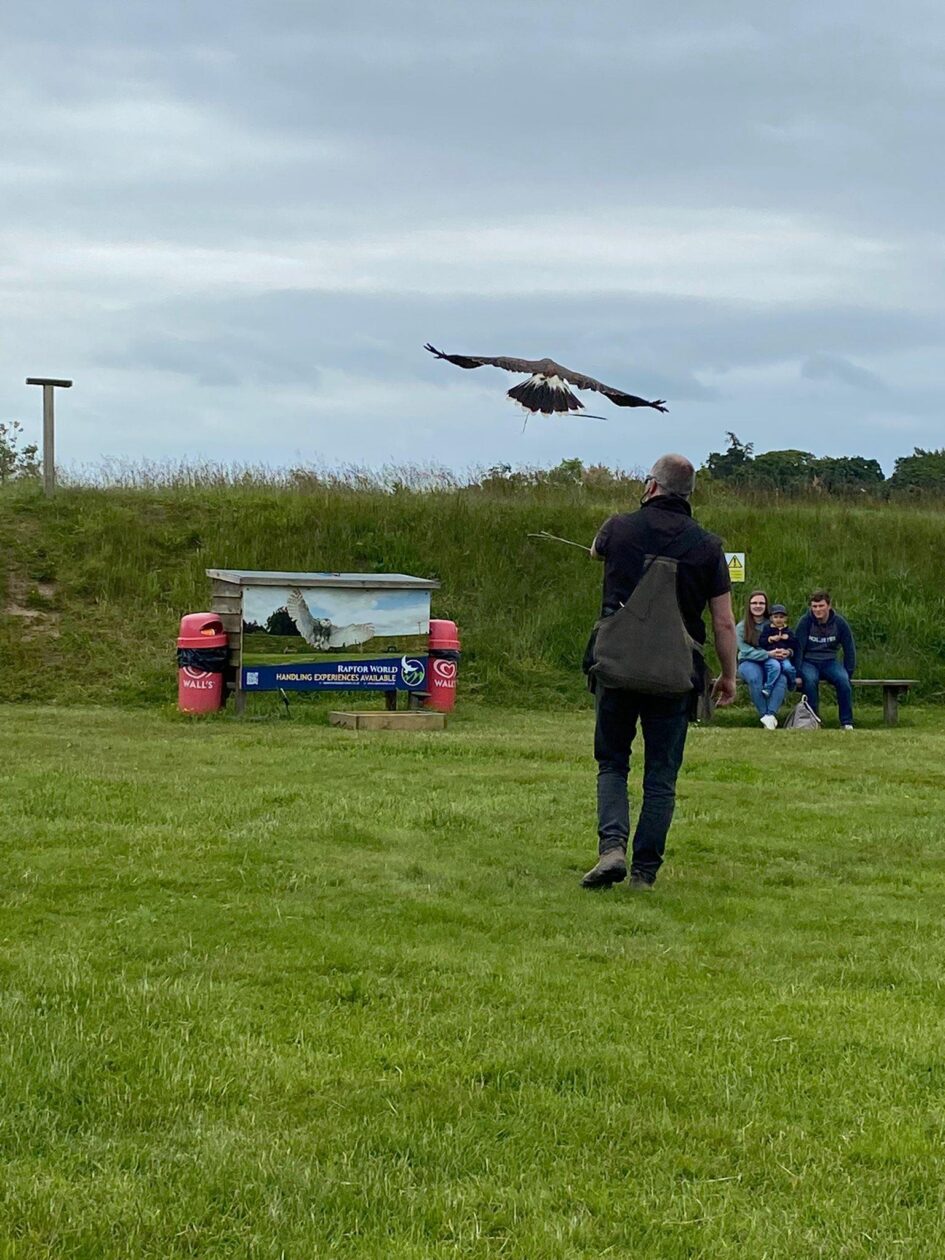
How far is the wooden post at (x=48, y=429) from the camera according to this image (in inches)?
808

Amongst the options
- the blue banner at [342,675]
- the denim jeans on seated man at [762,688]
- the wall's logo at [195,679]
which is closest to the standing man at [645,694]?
the blue banner at [342,675]

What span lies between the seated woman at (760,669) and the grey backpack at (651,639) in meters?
9.80

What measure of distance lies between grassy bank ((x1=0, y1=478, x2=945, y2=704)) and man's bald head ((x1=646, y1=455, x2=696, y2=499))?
37.7 feet

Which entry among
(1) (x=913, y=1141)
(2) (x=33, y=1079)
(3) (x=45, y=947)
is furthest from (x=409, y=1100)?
(3) (x=45, y=947)

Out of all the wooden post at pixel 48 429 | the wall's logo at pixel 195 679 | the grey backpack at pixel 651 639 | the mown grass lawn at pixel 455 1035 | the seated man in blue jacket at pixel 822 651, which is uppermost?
the wooden post at pixel 48 429

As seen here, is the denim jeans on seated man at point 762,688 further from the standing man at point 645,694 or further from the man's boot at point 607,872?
the man's boot at point 607,872

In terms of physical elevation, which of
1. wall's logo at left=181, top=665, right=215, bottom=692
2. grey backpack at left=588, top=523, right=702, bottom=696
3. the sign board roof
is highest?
the sign board roof

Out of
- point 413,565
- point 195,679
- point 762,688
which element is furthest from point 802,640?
point 413,565

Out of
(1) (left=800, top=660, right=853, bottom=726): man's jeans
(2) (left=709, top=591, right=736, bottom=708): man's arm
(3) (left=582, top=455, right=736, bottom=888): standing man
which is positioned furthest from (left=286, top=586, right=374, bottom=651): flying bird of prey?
(2) (left=709, top=591, right=736, bottom=708): man's arm

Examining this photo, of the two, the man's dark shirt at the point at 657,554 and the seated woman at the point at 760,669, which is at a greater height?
the man's dark shirt at the point at 657,554

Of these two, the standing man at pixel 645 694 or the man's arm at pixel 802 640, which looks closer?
the standing man at pixel 645 694

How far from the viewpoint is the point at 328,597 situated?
51.0ft

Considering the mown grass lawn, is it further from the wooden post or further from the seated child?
the wooden post

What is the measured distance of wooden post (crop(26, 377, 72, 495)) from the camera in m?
20.5
